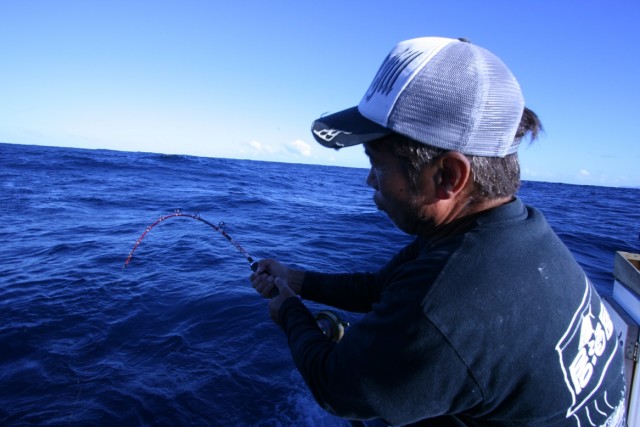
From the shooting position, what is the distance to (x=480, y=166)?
49.9 inches

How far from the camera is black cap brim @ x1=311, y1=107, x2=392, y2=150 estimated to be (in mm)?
1335

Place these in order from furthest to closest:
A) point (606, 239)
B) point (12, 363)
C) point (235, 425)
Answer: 1. point (606, 239)
2. point (12, 363)
3. point (235, 425)

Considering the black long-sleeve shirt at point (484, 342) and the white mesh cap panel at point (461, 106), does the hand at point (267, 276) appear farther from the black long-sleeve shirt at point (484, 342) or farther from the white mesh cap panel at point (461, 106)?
Answer: the white mesh cap panel at point (461, 106)

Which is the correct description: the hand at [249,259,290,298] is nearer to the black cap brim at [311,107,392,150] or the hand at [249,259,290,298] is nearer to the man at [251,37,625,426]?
the man at [251,37,625,426]

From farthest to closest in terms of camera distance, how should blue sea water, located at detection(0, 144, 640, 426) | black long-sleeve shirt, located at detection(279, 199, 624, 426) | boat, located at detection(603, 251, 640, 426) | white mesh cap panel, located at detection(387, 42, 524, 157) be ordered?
blue sea water, located at detection(0, 144, 640, 426), boat, located at detection(603, 251, 640, 426), white mesh cap panel, located at detection(387, 42, 524, 157), black long-sleeve shirt, located at detection(279, 199, 624, 426)

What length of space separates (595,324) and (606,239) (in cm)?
1344

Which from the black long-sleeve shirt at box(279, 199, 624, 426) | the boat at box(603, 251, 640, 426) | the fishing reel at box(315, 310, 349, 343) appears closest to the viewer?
the black long-sleeve shirt at box(279, 199, 624, 426)

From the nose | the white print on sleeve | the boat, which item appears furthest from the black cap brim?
the boat

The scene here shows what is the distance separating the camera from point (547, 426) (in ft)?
3.89

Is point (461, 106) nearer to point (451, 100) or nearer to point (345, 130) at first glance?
point (451, 100)

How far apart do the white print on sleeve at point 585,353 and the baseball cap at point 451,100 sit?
22.6 inches

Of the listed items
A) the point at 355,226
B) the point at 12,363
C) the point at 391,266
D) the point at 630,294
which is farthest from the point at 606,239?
the point at 12,363

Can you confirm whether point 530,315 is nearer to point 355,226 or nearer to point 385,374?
point 385,374

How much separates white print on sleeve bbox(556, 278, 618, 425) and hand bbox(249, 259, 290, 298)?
1568mm
